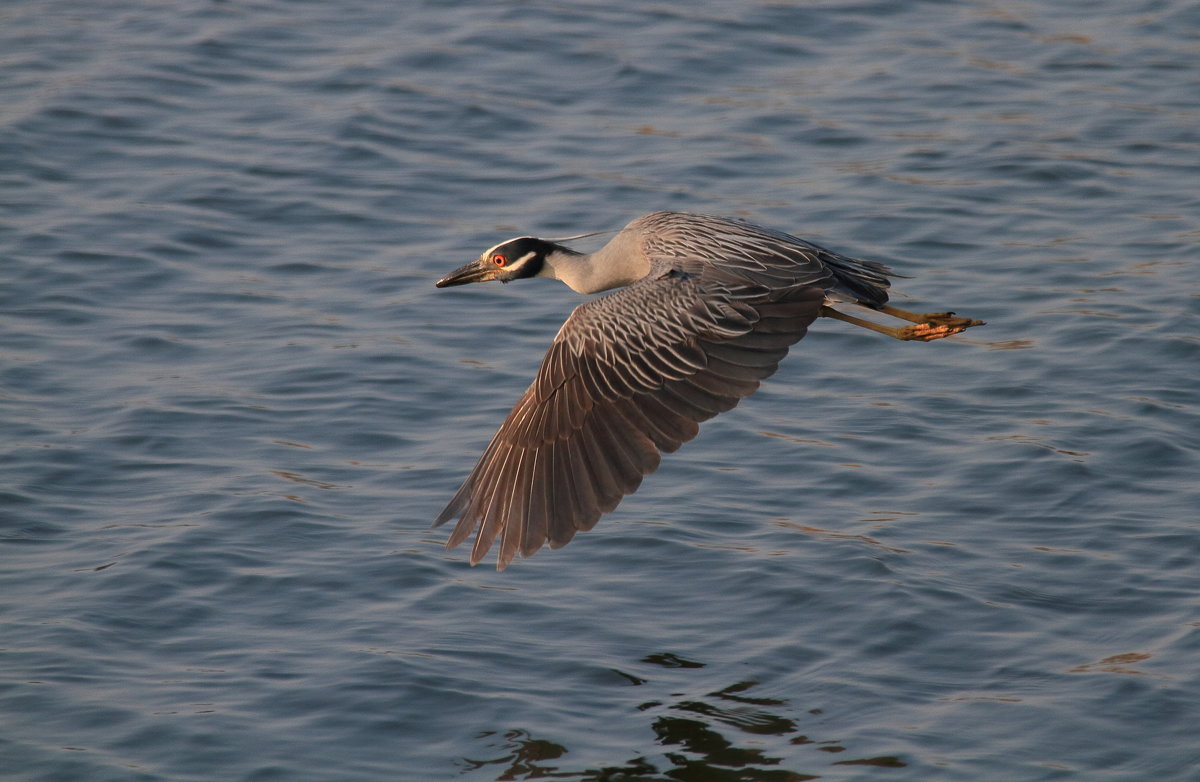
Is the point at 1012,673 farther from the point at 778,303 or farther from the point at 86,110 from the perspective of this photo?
the point at 86,110

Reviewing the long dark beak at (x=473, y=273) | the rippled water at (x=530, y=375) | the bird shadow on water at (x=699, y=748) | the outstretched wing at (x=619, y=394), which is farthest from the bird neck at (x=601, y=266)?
the bird shadow on water at (x=699, y=748)

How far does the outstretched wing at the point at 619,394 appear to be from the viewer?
755 centimetres

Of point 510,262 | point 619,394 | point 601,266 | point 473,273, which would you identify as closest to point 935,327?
point 601,266

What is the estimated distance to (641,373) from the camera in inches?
312

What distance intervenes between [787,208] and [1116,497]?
182 inches

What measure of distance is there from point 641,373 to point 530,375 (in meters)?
3.21

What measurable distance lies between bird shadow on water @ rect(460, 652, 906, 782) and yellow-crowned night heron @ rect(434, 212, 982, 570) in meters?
0.91

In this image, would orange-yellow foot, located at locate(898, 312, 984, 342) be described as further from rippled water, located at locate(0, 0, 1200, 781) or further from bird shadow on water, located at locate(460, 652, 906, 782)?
bird shadow on water, located at locate(460, 652, 906, 782)

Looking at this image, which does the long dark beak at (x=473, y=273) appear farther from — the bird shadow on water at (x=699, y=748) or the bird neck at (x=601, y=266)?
→ the bird shadow on water at (x=699, y=748)

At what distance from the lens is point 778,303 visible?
8.23 metres

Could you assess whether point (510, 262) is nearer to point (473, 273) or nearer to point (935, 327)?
point (473, 273)

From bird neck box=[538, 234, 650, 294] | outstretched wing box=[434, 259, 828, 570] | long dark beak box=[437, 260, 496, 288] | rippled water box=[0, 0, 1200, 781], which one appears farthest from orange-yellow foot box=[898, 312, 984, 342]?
long dark beak box=[437, 260, 496, 288]

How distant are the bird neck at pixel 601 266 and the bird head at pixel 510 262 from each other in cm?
6

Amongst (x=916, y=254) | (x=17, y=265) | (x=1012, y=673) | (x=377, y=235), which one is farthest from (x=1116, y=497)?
(x=17, y=265)
